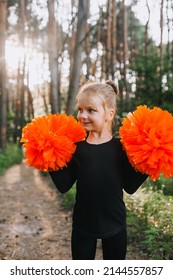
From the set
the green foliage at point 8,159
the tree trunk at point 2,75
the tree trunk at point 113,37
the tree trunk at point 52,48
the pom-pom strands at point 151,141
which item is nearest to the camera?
the pom-pom strands at point 151,141

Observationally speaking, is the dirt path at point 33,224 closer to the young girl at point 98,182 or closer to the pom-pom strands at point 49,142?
the young girl at point 98,182

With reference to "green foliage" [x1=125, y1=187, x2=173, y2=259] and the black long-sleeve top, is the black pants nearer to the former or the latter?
the black long-sleeve top

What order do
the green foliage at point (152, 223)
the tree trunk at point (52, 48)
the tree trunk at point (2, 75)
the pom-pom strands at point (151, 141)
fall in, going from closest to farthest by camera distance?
the pom-pom strands at point (151, 141) < the green foliage at point (152, 223) < the tree trunk at point (52, 48) < the tree trunk at point (2, 75)

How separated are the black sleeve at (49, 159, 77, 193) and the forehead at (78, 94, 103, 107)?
1.25ft

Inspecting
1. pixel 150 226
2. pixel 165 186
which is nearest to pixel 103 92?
pixel 150 226

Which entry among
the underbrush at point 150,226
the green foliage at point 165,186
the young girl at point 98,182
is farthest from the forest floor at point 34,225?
the young girl at point 98,182

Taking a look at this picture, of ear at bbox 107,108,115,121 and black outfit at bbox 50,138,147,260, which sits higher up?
ear at bbox 107,108,115,121

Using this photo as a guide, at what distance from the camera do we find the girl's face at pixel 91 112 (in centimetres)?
223

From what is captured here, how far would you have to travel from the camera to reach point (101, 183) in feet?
7.31

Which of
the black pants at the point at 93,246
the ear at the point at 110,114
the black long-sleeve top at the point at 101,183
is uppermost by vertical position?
the ear at the point at 110,114

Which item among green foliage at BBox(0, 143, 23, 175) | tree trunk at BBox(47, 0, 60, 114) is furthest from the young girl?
green foliage at BBox(0, 143, 23, 175)

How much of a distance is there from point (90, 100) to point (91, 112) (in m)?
0.08

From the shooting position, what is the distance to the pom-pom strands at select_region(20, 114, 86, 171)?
210cm

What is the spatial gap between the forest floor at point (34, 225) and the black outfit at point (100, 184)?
2059 mm
